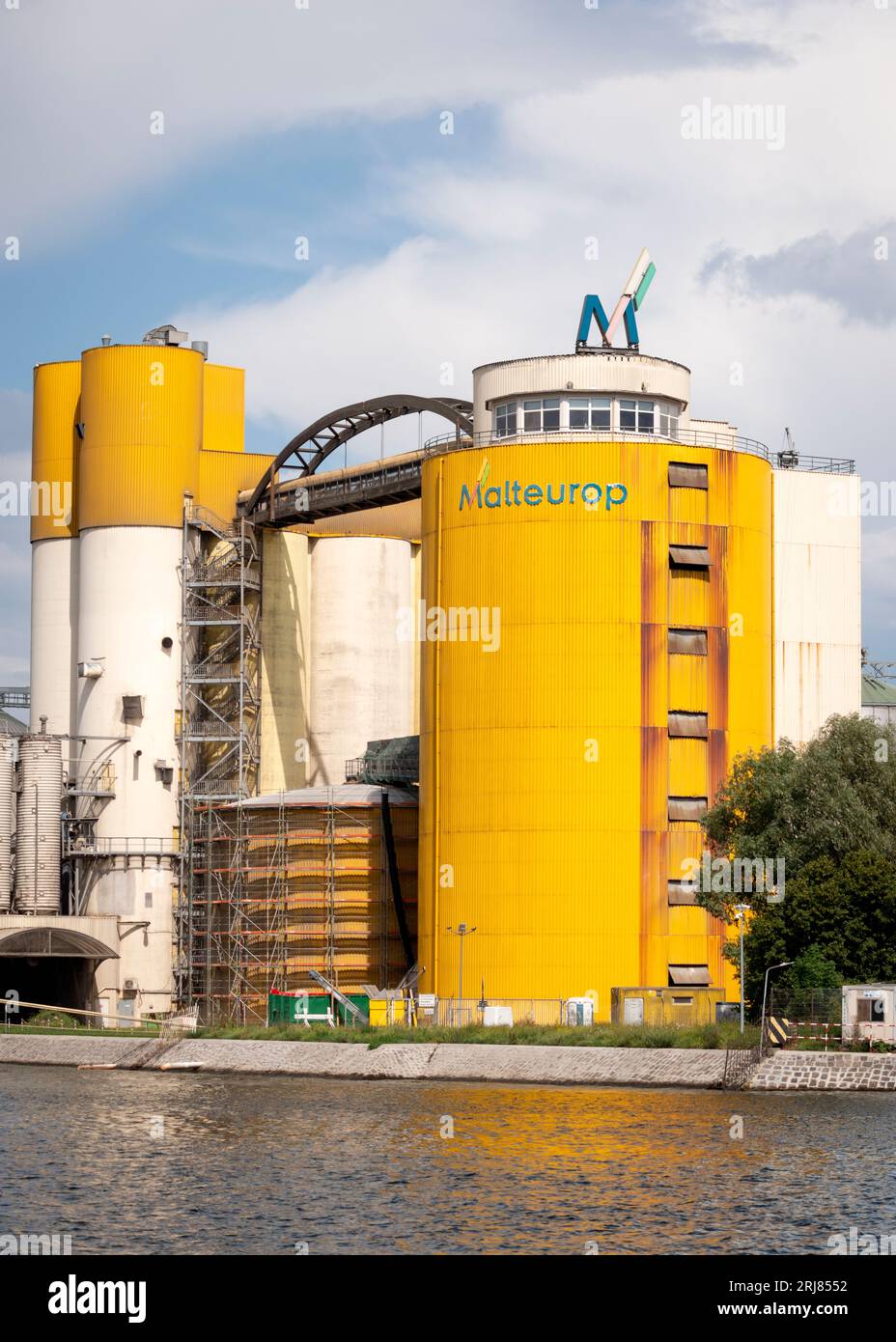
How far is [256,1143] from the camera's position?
2190 inches

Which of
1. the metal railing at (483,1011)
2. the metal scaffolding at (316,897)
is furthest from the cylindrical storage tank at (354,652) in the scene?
the metal railing at (483,1011)

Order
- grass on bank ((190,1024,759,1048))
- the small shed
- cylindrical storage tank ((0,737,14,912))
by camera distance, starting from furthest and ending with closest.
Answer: cylindrical storage tank ((0,737,14,912))
grass on bank ((190,1024,759,1048))
the small shed

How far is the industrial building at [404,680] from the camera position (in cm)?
9100

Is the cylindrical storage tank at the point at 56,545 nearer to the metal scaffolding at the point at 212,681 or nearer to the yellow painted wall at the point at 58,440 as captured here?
the yellow painted wall at the point at 58,440

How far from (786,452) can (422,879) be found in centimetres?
2954

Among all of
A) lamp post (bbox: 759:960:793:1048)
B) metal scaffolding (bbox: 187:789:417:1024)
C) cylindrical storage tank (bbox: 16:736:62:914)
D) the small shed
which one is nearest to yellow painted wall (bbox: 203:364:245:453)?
cylindrical storage tank (bbox: 16:736:62:914)

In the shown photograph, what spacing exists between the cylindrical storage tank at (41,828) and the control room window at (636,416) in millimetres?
35567

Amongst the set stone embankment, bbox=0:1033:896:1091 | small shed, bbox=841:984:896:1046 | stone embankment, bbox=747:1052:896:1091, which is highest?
small shed, bbox=841:984:896:1046

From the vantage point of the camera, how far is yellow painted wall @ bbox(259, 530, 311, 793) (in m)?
119

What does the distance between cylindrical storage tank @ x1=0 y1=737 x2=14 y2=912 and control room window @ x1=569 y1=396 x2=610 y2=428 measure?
3589 cm

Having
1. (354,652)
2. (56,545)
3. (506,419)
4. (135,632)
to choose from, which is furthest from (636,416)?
(56,545)

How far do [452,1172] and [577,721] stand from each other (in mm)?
42819

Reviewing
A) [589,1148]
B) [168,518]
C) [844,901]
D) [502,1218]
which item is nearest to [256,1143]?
[589,1148]

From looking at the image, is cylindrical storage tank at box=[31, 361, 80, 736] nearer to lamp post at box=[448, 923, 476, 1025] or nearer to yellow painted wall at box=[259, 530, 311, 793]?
yellow painted wall at box=[259, 530, 311, 793]
